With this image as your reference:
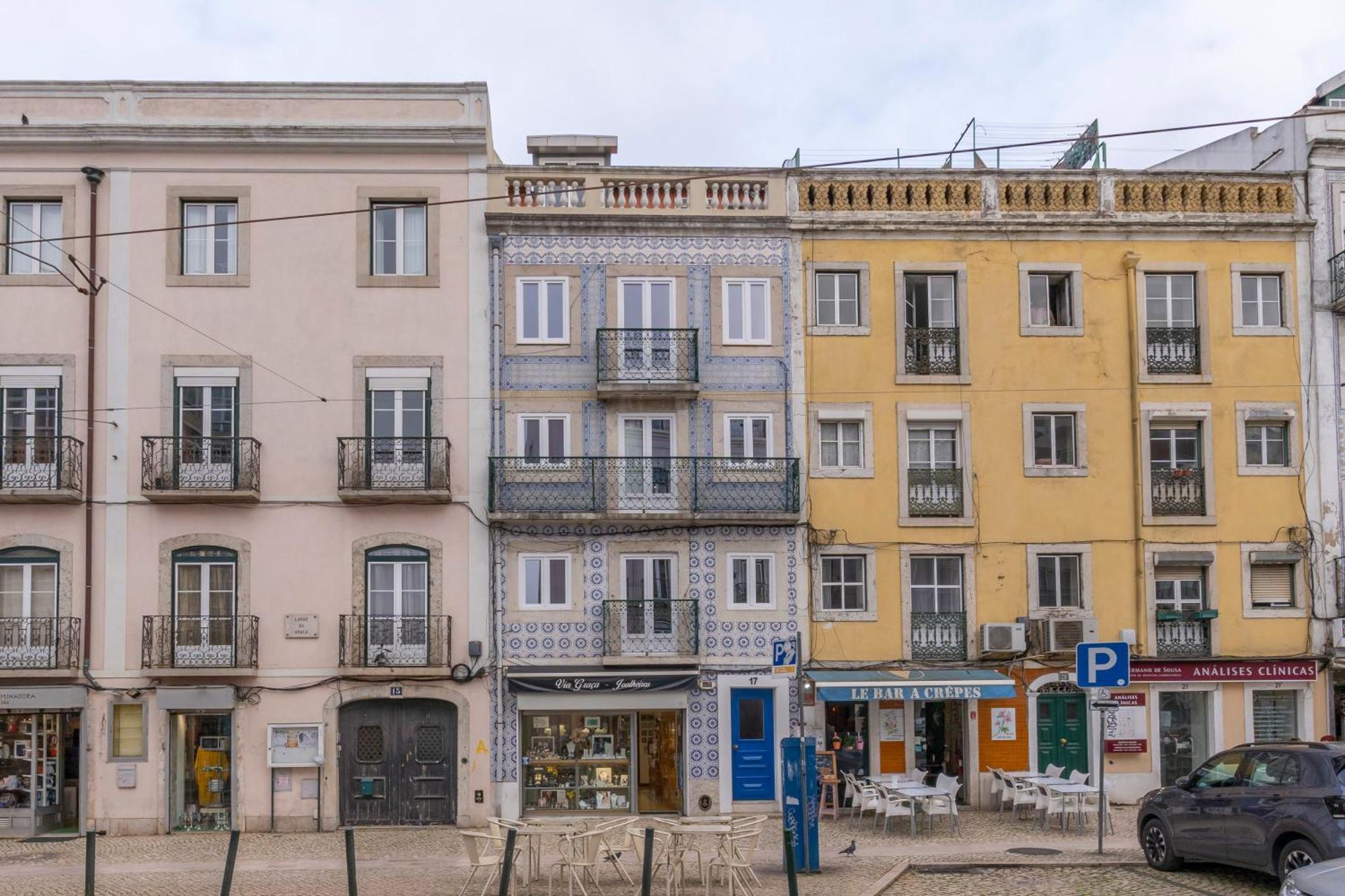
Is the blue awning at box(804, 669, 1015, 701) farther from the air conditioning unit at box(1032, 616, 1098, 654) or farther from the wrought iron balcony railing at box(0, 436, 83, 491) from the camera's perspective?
the wrought iron balcony railing at box(0, 436, 83, 491)

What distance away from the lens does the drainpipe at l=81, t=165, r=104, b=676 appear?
918 inches

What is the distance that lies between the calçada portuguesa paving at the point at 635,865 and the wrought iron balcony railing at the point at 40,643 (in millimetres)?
2839

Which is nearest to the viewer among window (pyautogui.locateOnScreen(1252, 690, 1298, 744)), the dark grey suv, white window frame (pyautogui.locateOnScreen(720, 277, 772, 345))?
the dark grey suv

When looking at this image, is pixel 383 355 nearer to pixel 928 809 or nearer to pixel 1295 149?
pixel 928 809

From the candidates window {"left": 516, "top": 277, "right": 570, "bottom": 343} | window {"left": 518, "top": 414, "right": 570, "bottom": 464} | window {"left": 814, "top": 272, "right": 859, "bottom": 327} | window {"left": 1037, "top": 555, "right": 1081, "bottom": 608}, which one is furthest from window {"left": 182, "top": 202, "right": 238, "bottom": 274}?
window {"left": 1037, "top": 555, "right": 1081, "bottom": 608}

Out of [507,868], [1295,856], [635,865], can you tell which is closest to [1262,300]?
[1295,856]

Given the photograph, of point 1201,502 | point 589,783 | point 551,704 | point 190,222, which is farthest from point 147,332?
point 1201,502

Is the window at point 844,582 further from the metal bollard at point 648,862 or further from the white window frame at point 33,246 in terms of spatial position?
the white window frame at point 33,246

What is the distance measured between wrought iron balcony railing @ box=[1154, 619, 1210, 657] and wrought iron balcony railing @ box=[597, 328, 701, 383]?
9.31 m

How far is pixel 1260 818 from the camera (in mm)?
15266

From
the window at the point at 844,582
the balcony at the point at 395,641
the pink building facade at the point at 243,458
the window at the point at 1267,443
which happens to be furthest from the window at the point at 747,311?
the window at the point at 1267,443

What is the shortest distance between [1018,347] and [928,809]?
8604mm

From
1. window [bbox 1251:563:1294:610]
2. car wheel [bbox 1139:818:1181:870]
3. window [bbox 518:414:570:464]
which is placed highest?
window [bbox 518:414:570:464]

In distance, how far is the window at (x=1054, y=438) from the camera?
2491cm
